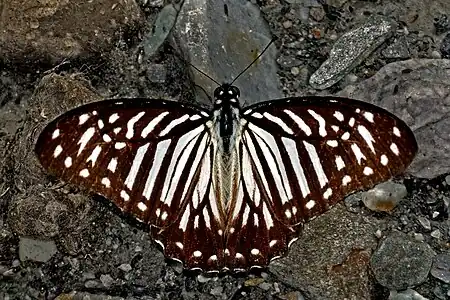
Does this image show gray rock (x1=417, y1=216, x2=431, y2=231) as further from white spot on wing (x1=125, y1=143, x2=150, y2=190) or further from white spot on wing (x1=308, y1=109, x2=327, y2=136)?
white spot on wing (x1=125, y1=143, x2=150, y2=190)

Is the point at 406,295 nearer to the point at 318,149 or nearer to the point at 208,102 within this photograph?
the point at 318,149

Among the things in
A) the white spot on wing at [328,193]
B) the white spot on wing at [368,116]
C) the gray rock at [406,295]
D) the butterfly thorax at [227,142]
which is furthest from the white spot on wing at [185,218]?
the gray rock at [406,295]

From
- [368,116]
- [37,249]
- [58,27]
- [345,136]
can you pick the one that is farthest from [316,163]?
[58,27]

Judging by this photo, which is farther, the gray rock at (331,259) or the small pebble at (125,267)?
the small pebble at (125,267)

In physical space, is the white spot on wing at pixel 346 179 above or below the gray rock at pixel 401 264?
above

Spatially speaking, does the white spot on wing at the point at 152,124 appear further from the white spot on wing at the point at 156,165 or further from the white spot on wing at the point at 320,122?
the white spot on wing at the point at 320,122

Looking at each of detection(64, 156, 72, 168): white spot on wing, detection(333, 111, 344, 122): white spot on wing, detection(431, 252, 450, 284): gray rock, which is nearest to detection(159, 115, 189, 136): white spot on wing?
detection(64, 156, 72, 168): white spot on wing

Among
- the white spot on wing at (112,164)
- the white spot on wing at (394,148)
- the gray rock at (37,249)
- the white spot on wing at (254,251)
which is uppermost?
the white spot on wing at (394,148)
